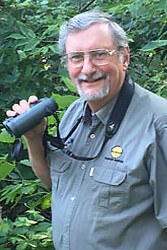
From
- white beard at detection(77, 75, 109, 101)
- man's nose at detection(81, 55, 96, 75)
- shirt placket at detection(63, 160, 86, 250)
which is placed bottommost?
shirt placket at detection(63, 160, 86, 250)

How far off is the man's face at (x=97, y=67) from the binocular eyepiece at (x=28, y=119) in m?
0.20

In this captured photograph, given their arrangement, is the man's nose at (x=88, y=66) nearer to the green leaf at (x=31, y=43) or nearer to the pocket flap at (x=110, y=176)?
the pocket flap at (x=110, y=176)

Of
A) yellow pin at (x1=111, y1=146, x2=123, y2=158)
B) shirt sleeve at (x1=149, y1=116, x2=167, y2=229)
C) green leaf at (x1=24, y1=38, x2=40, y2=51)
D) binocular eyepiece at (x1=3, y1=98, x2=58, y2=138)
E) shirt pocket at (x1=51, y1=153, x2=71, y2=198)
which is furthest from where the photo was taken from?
green leaf at (x1=24, y1=38, x2=40, y2=51)

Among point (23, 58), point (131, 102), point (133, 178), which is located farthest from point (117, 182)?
→ point (23, 58)

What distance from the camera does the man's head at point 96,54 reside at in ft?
5.75

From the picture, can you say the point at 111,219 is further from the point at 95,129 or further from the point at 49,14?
the point at 49,14

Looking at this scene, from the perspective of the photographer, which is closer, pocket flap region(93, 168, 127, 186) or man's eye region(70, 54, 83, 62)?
pocket flap region(93, 168, 127, 186)

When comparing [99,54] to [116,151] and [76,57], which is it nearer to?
[76,57]

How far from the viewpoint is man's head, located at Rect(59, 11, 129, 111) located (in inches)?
69.0

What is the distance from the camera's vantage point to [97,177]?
1.73m

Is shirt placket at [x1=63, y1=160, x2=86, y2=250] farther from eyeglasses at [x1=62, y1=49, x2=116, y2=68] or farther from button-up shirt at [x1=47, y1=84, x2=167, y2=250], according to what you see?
eyeglasses at [x1=62, y1=49, x2=116, y2=68]

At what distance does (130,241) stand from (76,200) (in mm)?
296

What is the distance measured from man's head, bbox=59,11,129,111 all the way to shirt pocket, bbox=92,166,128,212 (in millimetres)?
327

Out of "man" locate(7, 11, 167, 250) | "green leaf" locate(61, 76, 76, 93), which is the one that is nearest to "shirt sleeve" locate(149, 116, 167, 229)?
"man" locate(7, 11, 167, 250)
